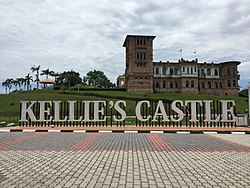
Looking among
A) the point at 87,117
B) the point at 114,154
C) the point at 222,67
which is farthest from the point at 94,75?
the point at 114,154

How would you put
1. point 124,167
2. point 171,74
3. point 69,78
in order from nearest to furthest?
1. point 124,167
2. point 171,74
3. point 69,78

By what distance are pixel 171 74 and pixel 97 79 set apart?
35.4m

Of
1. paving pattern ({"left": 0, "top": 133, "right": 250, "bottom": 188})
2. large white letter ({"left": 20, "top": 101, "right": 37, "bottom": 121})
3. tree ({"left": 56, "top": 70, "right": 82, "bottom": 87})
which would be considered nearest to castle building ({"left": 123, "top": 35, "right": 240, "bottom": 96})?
tree ({"left": 56, "top": 70, "right": 82, "bottom": 87})

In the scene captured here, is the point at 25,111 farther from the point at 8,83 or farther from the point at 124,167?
the point at 8,83

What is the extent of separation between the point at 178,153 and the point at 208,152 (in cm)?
106

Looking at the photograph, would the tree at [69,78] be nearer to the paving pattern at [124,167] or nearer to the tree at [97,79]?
the tree at [97,79]

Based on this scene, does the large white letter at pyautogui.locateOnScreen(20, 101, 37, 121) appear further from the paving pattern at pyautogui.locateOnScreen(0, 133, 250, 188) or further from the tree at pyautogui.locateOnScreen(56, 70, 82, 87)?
the tree at pyautogui.locateOnScreen(56, 70, 82, 87)

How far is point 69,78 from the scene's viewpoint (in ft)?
288

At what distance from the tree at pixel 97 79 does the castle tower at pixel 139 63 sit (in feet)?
104

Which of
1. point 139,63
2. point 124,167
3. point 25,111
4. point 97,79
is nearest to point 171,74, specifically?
point 139,63

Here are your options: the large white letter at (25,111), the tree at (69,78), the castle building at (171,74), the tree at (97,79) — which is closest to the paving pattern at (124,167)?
the large white letter at (25,111)

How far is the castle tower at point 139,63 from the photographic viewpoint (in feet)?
217

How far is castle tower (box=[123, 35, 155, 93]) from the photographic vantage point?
66.1m

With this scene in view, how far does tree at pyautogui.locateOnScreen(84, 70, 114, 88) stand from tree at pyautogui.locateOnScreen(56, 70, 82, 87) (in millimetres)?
7206
